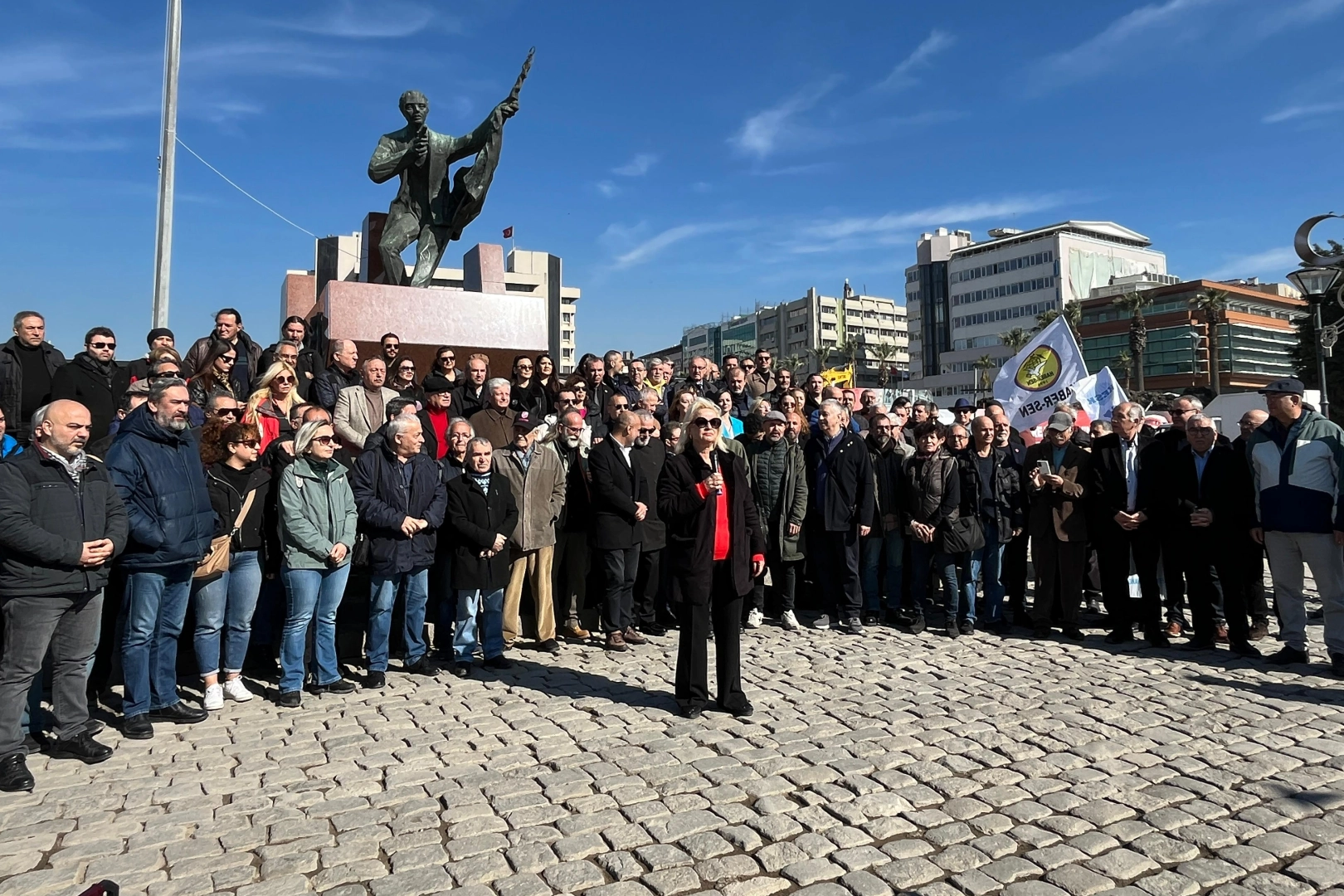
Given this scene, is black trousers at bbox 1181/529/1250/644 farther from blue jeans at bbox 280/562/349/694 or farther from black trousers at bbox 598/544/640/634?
blue jeans at bbox 280/562/349/694

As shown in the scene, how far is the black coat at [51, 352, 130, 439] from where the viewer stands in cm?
702

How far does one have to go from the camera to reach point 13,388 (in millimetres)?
7000

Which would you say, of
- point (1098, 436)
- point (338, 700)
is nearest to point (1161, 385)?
point (1098, 436)

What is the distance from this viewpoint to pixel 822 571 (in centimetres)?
852

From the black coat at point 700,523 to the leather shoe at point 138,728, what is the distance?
3.31 m

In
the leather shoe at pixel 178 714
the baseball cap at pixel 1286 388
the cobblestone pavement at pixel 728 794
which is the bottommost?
the cobblestone pavement at pixel 728 794

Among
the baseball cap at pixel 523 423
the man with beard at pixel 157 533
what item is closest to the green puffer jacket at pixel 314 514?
the man with beard at pixel 157 533

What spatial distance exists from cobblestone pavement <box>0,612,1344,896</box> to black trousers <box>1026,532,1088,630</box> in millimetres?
1433

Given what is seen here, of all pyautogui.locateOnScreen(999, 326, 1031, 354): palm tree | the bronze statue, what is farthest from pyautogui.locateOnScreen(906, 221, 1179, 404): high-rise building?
the bronze statue

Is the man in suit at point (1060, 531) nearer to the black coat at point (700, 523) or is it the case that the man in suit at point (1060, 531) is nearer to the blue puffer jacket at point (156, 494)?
the black coat at point (700, 523)

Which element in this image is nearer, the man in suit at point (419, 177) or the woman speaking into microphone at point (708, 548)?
the woman speaking into microphone at point (708, 548)

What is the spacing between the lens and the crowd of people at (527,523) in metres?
5.23

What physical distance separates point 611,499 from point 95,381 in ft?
14.4

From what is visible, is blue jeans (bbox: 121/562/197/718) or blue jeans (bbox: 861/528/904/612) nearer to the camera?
blue jeans (bbox: 121/562/197/718)
